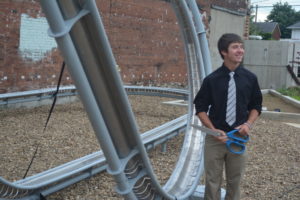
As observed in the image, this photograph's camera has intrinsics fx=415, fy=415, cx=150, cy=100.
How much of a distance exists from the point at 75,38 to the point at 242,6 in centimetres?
1927

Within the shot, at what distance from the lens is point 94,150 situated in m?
6.30

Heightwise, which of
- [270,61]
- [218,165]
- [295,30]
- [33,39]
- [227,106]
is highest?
[33,39]

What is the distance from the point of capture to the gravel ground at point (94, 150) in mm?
4816

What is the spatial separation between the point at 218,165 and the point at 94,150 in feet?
10.6

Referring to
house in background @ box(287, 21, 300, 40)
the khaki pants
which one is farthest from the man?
house in background @ box(287, 21, 300, 40)

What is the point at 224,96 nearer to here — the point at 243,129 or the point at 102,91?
the point at 243,129

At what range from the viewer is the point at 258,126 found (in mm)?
8914

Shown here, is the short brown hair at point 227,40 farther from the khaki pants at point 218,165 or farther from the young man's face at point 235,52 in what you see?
the khaki pants at point 218,165

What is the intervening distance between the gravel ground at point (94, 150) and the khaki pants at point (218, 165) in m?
1.25

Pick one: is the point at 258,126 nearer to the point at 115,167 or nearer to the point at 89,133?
the point at 89,133

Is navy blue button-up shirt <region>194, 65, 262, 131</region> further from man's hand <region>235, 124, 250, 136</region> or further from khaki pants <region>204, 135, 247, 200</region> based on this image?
khaki pants <region>204, 135, 247, 200</region>

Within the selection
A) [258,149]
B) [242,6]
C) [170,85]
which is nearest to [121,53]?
[170,85]

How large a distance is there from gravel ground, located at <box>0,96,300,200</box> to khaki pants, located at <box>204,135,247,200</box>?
1.25m

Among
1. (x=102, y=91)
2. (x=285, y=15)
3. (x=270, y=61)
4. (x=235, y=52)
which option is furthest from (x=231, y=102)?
(x=285, y=15)
